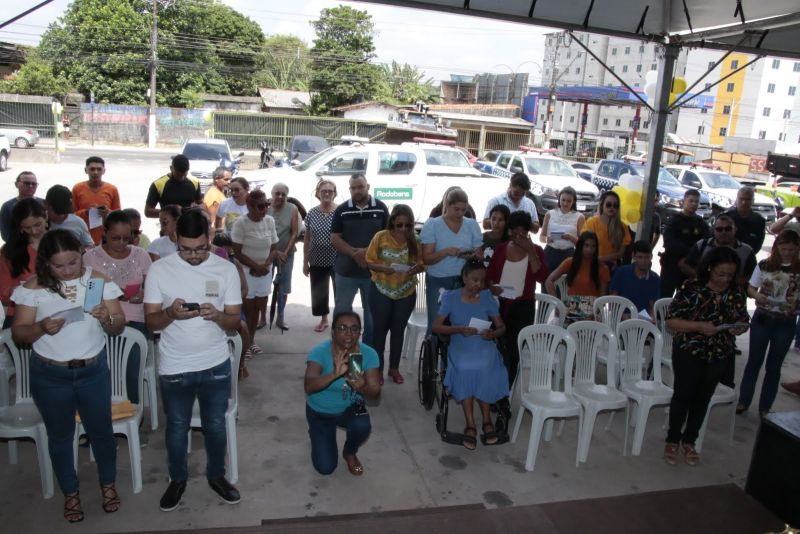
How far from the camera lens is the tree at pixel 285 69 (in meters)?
46.8

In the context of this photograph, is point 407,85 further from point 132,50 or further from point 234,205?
point 234,205

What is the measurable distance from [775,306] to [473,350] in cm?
249

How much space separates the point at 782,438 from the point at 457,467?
2043mm

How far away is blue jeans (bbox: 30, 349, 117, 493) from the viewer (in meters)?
3.10

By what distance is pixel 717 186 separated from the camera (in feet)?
55.8

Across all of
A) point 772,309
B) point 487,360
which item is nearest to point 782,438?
point 487,360

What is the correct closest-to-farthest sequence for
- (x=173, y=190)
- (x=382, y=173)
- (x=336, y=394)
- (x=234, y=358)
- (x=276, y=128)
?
(x=336, y=394)
(x=234, y=358)
(x=173, y=190)
(x=382, y=173)
(x=276, y=128)

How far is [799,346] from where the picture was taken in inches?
284

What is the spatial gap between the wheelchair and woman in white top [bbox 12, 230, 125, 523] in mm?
2266

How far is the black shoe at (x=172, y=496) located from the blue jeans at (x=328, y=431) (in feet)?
2.65

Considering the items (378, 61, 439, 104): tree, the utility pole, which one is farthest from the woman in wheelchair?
(378, 61, 439, 104): tree

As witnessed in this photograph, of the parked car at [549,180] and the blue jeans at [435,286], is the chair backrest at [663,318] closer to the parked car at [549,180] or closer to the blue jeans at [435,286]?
the blue jeans at [435,286]

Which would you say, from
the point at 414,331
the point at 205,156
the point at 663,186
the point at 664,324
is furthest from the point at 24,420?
the point at 663,186

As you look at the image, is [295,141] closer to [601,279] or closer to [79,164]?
[79,164]
